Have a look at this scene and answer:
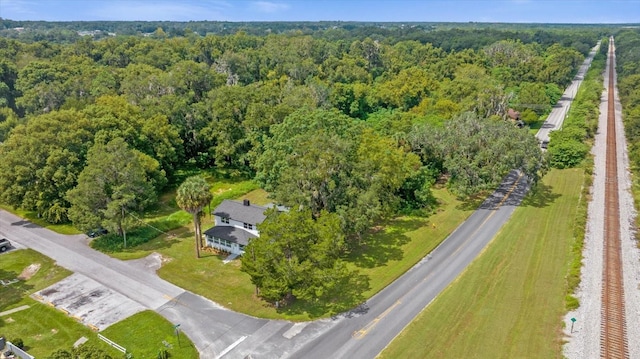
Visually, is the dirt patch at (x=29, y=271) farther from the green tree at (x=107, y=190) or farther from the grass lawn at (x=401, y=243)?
the grass lawn at (x=401, y=243)

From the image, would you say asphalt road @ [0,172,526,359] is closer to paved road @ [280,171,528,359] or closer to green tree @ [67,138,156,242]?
paved road @ [280,171,528,359]

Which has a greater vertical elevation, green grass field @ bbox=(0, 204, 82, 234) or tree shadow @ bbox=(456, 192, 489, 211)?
tree shadow @ bbox=(456, 192, 489, 211)

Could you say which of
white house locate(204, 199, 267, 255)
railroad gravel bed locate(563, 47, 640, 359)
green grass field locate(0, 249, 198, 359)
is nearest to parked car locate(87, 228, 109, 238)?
green grass field locate(0, 249, 198, 359)

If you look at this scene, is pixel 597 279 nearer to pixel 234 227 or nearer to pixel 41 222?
pixel 234 227

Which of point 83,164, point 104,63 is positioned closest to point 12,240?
point 83,164

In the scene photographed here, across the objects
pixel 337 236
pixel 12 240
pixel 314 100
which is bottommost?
pixel 12 240

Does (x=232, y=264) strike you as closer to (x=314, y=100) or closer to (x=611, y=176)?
(x=314, y=100)

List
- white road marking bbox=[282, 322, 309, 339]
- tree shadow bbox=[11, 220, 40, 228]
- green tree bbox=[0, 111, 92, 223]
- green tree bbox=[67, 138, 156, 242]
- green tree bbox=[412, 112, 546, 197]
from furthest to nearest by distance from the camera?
green tree bbox=[412, 112, 546, 197], tree shadow bbox=[11, 220, 40, 228], green tree bbox=[0, 111, 92, 223], green tree bbox=[67, 138, 156, 242], white road marking bbox=[282, 322, 309, 339]
